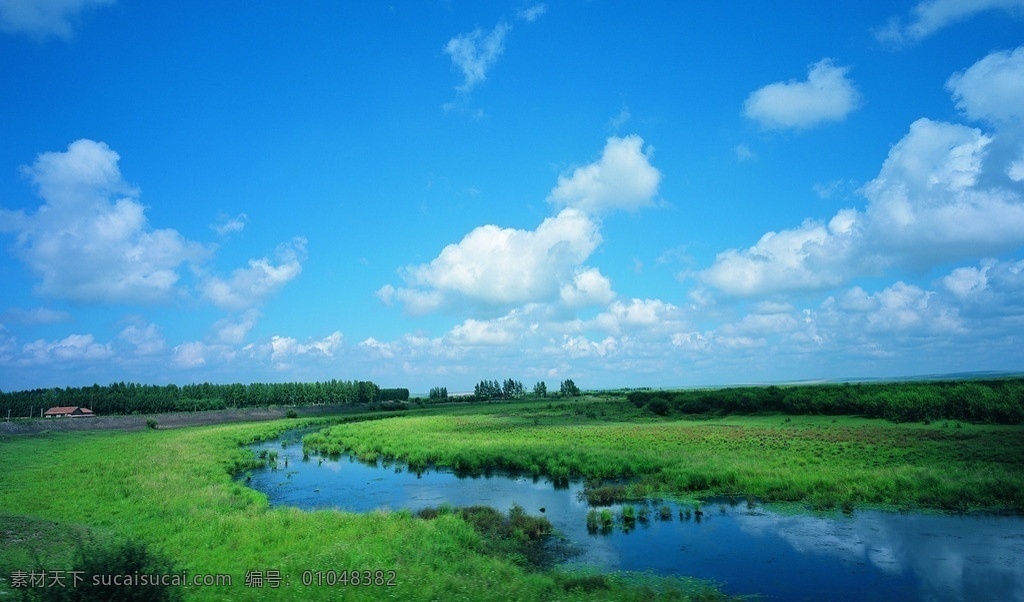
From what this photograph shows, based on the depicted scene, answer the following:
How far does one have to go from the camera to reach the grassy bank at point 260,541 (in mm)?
15016

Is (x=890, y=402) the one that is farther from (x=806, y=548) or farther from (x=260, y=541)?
(x=260, y=541)

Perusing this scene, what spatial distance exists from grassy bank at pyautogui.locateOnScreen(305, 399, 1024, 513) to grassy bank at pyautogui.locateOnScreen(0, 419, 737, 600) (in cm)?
1405

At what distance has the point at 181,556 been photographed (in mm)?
17875

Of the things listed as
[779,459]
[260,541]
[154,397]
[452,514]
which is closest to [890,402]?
[779,459]

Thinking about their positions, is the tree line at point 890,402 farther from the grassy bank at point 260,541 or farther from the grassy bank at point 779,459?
the grassy bank at point 260,541

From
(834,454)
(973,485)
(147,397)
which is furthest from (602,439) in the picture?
(147,397)

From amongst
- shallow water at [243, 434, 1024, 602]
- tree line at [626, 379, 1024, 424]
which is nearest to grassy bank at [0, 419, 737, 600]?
shallow water at [243, 434, 1024, 602]

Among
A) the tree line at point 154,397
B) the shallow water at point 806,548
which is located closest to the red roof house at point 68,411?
the tree line at point 154,397

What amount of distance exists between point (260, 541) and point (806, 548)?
2030cm

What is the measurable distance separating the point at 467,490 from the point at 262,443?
45995 mm

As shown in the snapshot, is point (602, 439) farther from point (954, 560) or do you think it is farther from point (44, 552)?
point (44, 552)

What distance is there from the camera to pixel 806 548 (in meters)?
20.8

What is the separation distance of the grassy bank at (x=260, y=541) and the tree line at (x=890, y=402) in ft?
185

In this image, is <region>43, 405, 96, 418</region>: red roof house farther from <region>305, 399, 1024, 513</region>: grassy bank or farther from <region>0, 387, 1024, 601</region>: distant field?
<region>305, 399, 1024, 513</region>: grassy bank
